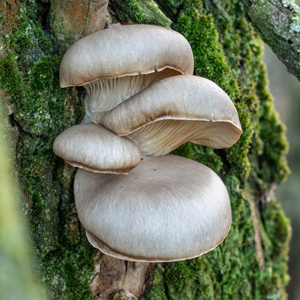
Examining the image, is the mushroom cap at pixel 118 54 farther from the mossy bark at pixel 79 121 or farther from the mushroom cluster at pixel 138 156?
the mossy bark at pixel 79 121

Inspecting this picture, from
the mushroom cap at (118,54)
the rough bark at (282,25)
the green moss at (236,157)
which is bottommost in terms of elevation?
the green moss at (236,157)

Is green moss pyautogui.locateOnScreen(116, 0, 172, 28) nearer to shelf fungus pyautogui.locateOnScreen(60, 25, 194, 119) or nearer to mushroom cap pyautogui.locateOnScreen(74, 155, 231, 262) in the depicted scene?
shelf fungus pyautogui.locateOnScreen(60, 25, 194, 119)

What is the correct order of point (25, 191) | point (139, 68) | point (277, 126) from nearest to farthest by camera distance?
point (139, 68), point (25, 191), point (277, 126)

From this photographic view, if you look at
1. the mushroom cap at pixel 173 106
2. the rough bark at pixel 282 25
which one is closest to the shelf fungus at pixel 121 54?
the mushroom cap at pixel 173 106

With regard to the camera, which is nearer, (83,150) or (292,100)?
(83,150)

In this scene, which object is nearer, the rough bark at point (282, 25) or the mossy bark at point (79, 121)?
the mossy bark at point (79, 121)

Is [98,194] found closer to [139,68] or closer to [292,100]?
[139,68]

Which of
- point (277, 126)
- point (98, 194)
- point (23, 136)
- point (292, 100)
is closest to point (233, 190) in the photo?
point (277, 126)
